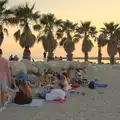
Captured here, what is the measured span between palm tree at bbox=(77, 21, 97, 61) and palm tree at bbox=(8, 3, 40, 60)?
10910mm

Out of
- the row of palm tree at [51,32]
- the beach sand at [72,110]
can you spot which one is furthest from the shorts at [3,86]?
the row of palm tree at [51,32]

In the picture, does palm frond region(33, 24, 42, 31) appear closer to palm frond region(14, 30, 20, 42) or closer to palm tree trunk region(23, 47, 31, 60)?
palm frond region(14, 30, 20, 42)

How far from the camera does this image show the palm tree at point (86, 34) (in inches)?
1753

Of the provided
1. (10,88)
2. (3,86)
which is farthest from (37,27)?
(3,86)

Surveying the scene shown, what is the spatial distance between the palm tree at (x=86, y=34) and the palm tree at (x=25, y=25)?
10.9 metres

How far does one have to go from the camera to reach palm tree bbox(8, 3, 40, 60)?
33.2m

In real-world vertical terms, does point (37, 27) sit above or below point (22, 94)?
above

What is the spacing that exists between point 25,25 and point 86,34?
12911 millimetres

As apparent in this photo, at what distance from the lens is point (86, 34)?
149 ft

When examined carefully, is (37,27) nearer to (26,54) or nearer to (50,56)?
(50,56)

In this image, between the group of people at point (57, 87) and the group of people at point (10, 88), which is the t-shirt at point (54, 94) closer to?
the group of people at point (57, 87)

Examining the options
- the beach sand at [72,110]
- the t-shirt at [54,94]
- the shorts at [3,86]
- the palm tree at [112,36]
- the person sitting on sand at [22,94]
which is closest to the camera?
the beach sand at [72,110]

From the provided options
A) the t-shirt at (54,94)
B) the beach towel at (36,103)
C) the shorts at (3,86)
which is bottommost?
the beach towel at (36,103)

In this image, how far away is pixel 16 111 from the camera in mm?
10586
